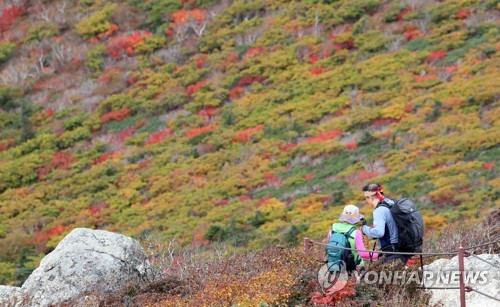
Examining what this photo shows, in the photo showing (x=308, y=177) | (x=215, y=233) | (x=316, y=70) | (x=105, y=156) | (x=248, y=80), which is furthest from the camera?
(x=248, y=80)

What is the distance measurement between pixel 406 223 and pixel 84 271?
402cm

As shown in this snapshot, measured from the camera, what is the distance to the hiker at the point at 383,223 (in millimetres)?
7500

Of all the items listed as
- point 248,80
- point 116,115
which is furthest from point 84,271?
point 248,80

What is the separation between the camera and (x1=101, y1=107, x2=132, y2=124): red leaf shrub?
107 ft

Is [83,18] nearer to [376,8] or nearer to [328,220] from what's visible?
[376,8]

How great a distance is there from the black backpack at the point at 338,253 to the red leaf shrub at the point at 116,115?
26.2 metres

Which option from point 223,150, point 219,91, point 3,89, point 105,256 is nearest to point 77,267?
point 105,256

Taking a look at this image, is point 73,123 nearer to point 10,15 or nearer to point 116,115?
point 116,115

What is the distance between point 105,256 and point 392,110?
61.1 feet

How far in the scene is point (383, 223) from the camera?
24.7ft

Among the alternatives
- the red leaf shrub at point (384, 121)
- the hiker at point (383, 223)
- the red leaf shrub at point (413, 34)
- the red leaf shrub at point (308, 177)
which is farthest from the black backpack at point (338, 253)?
the red leaf shrub at point (413, 34)

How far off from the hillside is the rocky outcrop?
8.62 meters

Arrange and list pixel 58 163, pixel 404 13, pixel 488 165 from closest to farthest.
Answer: pixel 488 165, pixel 58 163, pixel 404 13

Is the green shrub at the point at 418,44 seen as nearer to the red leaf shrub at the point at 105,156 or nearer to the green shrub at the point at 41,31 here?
the red leaf shrub at the point at 105,156
